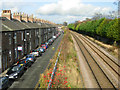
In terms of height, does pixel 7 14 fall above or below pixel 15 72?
above

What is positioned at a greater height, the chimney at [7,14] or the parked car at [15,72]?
the chimney at [7,14]

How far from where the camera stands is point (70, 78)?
16.0 m

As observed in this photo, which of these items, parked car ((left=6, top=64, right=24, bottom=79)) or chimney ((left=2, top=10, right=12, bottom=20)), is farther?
chimney ((left=2, top=10, right=12, bottom=20))

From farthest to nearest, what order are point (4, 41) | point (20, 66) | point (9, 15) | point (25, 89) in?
point (9, 15)
point (4, 41)
point (20, 66)
point (25, 89)

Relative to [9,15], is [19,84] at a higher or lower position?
lower

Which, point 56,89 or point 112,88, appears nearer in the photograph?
point 56,89

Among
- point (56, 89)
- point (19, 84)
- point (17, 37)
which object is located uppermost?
point (17, 37)

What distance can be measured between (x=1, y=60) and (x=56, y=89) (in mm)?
11462

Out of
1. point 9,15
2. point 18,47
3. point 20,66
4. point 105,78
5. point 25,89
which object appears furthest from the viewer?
point 9,15

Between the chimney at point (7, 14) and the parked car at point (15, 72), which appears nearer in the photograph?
the parked car at point (15, 72)

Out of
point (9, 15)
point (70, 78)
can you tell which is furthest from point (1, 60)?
point (9, 15)

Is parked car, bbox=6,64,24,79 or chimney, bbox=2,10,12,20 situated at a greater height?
chimney, bbox=2,10,12,20

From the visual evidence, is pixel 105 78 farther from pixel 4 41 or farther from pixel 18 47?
pixel 18 47

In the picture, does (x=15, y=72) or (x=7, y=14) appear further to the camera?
(x=7, y=14)
